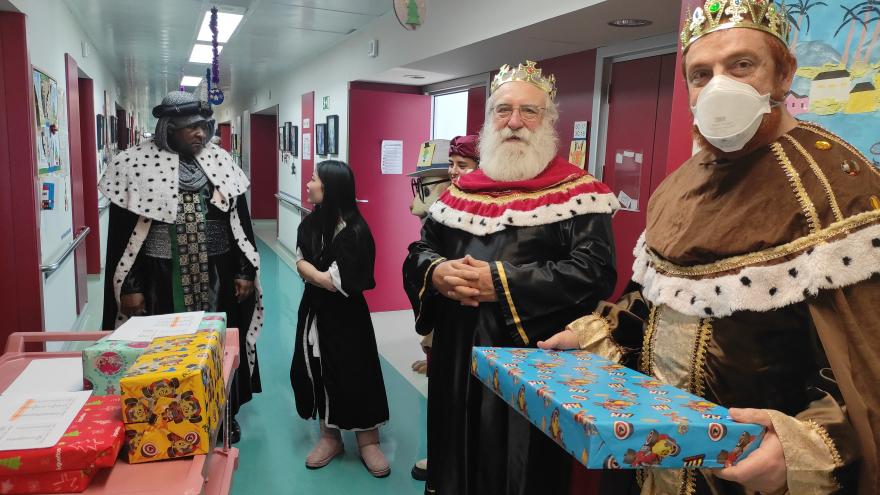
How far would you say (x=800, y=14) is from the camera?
4.71 feet

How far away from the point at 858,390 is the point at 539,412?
479 millimetres

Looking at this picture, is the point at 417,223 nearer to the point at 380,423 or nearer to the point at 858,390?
the point at 380,423

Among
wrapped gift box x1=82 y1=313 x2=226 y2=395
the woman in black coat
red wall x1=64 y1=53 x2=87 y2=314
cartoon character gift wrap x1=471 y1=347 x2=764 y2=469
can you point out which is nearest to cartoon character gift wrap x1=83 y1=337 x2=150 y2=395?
wrapped gift box x1=82 y1=313 x2=226 y2=395

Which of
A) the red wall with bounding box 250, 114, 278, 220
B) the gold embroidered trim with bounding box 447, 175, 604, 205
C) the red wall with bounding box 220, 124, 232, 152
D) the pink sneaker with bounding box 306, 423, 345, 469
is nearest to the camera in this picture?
the gold embroidered trim with bounding box 447, 175, 604, 205

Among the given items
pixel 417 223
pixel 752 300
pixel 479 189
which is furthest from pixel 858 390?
pixel 417 223

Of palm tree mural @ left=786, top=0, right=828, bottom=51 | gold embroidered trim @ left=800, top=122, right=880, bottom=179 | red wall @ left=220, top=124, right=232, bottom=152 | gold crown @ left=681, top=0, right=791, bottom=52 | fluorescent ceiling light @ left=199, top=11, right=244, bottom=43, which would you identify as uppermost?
fluorescent ceiling light @ left=199, top=11, right=244, bottom=43

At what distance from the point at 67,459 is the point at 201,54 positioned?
7564 mm

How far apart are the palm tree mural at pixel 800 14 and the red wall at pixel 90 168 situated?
6.51 metres

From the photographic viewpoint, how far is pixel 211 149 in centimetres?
264

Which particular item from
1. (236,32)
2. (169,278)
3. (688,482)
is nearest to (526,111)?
(688,482)

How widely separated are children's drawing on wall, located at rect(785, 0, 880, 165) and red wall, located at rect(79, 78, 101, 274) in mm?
6534

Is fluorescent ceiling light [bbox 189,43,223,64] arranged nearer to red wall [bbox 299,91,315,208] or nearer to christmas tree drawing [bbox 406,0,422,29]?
red wall [bbox 299,91,315,208]

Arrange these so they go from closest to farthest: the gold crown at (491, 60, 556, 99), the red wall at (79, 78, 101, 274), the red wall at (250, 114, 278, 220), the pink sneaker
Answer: the gold crown at (491, 60, 556, 99), the pink sneaker, the red wall at (79, 78, 101, 274), the red wall at (250, 114, 278, 220)

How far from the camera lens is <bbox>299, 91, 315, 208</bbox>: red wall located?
6770 mm
